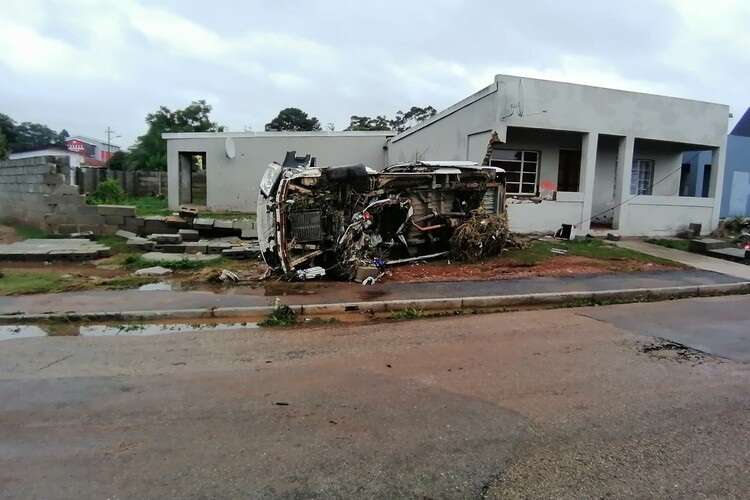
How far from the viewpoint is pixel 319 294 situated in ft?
27.7

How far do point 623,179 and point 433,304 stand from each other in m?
10.7

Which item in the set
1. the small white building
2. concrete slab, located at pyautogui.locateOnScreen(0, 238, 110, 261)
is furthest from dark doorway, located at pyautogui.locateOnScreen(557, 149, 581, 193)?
concrete slab, located at pyautogui.locateOnScreen(0, 238, 110, 261)

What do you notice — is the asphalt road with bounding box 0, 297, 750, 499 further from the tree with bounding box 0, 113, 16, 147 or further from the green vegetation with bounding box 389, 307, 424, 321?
the tree with bounding box 0, 113, 16, 147

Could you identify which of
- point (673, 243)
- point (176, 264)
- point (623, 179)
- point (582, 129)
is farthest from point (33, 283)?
point (673, 243)

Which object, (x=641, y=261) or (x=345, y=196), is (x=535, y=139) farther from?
(x=345, y=196)

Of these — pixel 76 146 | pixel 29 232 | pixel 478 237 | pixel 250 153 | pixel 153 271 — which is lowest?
pixel 153 271

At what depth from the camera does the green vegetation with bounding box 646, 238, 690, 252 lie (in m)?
14.6

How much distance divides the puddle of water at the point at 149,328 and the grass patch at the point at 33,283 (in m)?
2.47

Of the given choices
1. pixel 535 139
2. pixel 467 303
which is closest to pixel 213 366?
pixel 467 303

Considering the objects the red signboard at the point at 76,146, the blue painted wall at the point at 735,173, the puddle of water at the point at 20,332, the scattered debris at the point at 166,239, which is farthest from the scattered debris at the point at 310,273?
the red signboard at the point at 76,146

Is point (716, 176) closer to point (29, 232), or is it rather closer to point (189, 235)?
point (189, 235)

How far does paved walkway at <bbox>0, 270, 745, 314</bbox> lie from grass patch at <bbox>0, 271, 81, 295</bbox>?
0.37m

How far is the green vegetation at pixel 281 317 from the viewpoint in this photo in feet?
22.7

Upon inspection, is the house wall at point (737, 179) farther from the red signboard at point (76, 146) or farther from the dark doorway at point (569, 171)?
the red signboard at point (76, 146)
